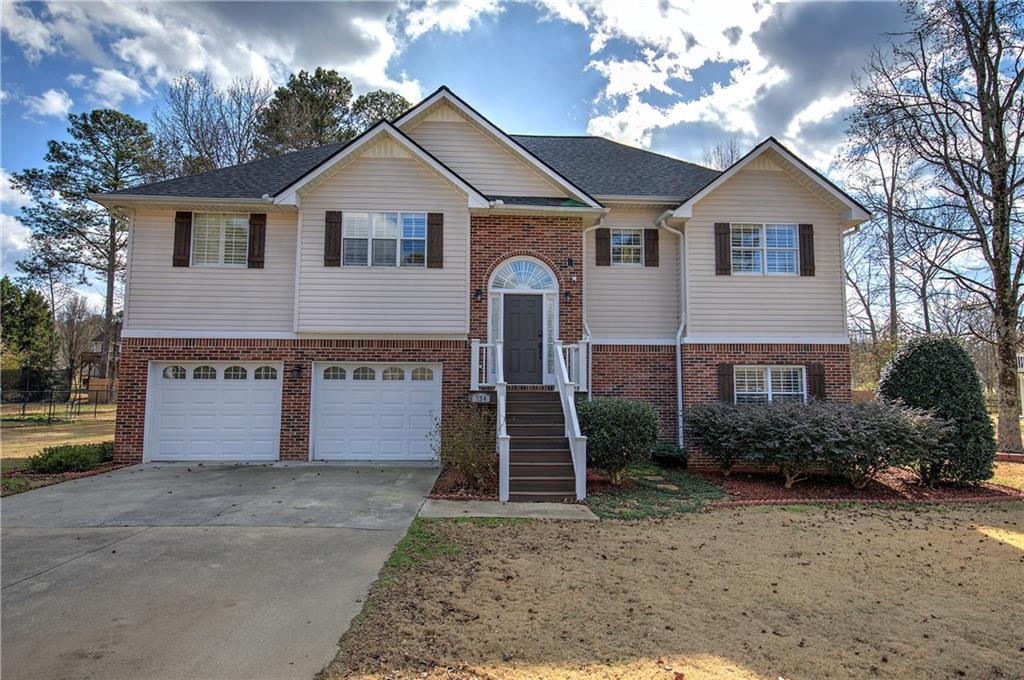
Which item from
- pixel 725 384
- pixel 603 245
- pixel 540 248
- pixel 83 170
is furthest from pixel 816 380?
pixel 83 170

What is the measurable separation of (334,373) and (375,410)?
1268 mm

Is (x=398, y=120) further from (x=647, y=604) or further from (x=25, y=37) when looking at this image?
(x=647, y=604)

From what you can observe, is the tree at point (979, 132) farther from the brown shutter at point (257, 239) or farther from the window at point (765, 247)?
the brown shutter at point (257, 239)

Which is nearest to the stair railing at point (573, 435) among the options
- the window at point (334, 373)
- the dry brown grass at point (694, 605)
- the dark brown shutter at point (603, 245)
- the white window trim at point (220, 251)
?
the dry brown grass at point (694, 605)

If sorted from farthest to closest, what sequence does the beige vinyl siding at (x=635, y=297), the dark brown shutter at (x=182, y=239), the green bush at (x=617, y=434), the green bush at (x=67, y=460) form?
1. the beige vinyl siding at (x=635, y=297)
2. the dark brown shutter at (x=182, y=239)
3. the green bush at (x=67, y=460)
4. the green bush at (x=617, y=434)

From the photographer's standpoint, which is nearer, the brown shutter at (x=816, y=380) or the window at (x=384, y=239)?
the window at (x=384, y=239)

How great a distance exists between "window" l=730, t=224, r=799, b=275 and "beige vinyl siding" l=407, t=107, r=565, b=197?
4.41m

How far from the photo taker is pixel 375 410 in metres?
12.0

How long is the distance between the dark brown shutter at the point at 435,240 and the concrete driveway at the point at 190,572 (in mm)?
4874

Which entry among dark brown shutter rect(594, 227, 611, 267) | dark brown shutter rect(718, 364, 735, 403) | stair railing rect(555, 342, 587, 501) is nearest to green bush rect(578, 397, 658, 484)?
stair railing rect(555, 342, 587, 501)

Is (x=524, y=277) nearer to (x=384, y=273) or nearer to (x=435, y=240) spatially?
(x=435, y=240)

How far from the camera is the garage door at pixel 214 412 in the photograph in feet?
38.7

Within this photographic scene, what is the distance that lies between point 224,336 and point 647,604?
421 inches

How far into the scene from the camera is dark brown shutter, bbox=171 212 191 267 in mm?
11867
